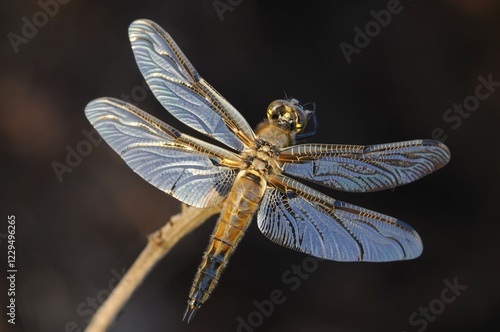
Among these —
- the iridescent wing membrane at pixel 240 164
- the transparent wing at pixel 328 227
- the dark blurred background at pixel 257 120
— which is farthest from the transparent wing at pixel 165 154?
the dark blurred background at pixel 257 120

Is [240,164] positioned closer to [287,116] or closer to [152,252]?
[287,116]

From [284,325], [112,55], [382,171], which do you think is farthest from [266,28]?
[284,325]

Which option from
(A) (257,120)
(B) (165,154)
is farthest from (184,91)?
(A) (257,120)

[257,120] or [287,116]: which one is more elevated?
[257,120]

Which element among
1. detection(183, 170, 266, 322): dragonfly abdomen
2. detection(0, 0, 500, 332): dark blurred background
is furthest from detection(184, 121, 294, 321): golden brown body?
detection(0, 0, 500, 332): dark blurred background

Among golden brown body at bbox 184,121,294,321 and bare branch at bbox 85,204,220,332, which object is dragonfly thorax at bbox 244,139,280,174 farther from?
bare branch at bbox 85,204,220,332

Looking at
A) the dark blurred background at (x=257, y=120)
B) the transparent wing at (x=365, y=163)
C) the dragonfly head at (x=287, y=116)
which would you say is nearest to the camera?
the transparent wing at (x=365, y=163)

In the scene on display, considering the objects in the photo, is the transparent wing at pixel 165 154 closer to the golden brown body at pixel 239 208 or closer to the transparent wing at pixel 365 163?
the golden brown body at pixel 239 208
